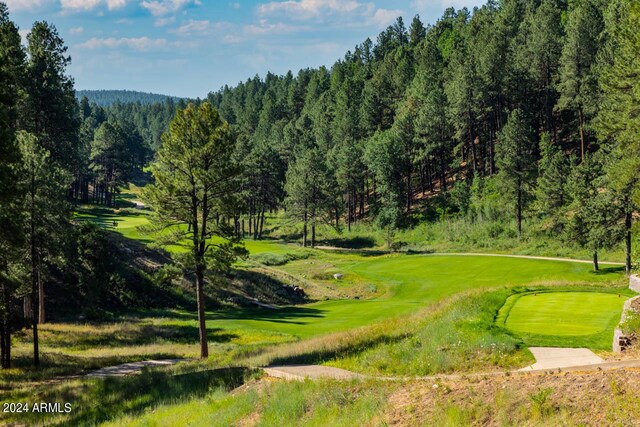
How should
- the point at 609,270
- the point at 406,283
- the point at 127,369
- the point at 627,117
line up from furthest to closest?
1. the point at 406,283
2. the point at 609,270
3. the point at 627,117
4. the point at 127,369

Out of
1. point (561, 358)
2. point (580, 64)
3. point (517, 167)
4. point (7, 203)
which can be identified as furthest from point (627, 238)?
point (7, 203)

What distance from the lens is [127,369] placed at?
24625mm

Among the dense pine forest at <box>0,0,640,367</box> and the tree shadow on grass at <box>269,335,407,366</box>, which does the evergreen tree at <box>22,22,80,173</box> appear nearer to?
the dense pine forest at <box>0,0,640,367</box>

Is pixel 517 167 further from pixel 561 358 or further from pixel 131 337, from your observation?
pixel 561 358

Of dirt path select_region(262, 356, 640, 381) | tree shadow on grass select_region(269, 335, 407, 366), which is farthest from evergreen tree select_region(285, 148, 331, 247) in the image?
dirt path select_region(262, 356, 640, 381)

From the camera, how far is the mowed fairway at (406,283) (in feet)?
123

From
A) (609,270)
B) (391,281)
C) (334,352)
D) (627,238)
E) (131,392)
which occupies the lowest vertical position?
(391,281)

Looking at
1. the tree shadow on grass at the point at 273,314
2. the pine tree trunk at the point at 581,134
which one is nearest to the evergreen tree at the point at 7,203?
the tree shadow on grass at the point at 273,314

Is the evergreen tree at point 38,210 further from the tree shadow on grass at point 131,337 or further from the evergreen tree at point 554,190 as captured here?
the evergreen tree at point 554,190

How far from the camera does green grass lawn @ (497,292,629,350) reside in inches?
641

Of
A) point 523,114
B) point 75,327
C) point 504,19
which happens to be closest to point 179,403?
point 75,327

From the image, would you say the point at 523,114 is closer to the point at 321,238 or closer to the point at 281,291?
the point at 321,238

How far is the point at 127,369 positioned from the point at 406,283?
1356 inches

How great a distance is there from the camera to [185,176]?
27.6 meters
